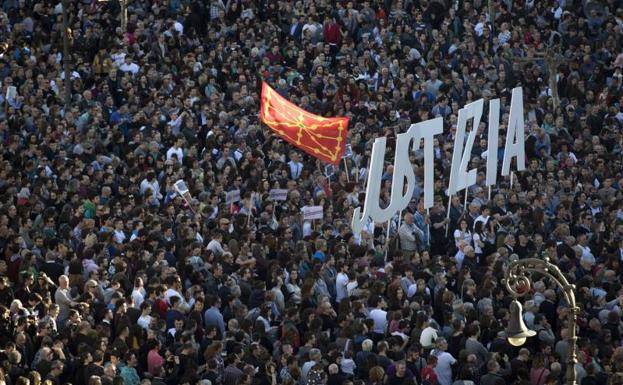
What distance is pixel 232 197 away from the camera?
2730 centimetres

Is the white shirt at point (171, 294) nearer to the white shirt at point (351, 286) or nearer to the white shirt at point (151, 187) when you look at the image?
the white shirt at point (351, 286)

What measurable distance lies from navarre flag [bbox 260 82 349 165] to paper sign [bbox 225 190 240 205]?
131cm

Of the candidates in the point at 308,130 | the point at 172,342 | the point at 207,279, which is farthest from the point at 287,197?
the point at 172,342

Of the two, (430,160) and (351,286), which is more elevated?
(430,160)

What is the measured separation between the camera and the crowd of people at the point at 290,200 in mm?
21719

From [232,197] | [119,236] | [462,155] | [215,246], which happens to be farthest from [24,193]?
[462,155]

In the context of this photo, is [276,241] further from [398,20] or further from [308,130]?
[398,20]

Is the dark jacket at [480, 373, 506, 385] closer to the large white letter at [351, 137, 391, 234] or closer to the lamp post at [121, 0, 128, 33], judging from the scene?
the large white letter at [351, 137, 391, 234]

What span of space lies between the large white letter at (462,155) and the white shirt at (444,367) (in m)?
6.11

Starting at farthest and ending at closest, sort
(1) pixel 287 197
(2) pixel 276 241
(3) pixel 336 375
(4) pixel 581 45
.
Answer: (4) pixel 581 45 < (1) pixel 287 197 < (2) pixel 276 241 < (3) pixel 336 375

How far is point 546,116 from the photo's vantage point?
32375 millimetres

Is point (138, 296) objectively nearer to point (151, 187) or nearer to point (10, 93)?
point (151, 187)

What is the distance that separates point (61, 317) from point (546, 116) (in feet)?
42.4

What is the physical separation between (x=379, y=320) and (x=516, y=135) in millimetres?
7154
